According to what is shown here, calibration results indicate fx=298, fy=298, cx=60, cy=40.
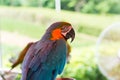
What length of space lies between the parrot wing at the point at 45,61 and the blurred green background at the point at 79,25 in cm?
137

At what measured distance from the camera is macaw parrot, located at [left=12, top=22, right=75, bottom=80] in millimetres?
989

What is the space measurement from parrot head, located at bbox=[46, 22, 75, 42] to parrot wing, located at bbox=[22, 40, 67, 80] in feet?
0.07

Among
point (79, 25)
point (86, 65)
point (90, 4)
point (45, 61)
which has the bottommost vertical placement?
point (86, 65)

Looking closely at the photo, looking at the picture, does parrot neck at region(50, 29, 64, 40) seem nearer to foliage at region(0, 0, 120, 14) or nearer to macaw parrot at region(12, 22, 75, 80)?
macaw parrot at region(12, 22, 75, 80)

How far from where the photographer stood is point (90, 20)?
2.58 m

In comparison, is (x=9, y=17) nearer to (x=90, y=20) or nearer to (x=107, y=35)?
(x=90, y=20)

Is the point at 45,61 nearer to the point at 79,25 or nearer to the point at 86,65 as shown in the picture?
the point at 79,25

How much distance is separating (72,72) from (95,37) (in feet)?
1.56

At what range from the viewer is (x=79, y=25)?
2.40 metres

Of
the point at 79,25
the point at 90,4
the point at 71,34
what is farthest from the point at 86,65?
the point at 71,34

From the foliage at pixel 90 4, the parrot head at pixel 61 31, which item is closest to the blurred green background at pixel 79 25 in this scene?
the foliage at pixel 90 4

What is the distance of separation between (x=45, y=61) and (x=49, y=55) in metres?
0.02

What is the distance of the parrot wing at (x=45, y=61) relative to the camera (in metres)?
0.99

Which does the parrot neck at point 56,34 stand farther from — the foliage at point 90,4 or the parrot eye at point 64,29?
the foliage at point 90,4
